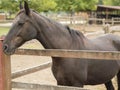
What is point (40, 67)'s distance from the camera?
226 inches

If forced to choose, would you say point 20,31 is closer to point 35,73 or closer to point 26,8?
point 26,8

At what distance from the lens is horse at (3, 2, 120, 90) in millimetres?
4168

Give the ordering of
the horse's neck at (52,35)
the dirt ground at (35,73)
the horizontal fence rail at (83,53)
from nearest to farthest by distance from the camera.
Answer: the horizontal fence rail at (83,53) < the horse's neck at (52,35) < the dirt ground at (35,73)

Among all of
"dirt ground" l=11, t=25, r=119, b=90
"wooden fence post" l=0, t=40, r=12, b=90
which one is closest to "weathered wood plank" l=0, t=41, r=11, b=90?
"wooden fence post" l=0, t=40, r=12, b=90

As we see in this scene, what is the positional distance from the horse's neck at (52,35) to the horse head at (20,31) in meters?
0.19

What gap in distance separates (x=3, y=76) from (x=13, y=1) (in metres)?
36.7

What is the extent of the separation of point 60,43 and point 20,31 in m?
0.82

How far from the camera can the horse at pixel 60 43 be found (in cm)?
417

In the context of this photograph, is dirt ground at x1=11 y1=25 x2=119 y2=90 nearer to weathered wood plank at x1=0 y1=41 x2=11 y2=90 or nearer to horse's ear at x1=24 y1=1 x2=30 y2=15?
weathered wood plank at x1=0 y1=41 x2=11 y2=90

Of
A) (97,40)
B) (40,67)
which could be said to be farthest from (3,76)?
(97,40)

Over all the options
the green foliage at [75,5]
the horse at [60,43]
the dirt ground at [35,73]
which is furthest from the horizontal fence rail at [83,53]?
the green foliage at [75,5]

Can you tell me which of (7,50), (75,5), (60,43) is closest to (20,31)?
(7,50)

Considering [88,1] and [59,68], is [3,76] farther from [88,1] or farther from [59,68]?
[88,1]

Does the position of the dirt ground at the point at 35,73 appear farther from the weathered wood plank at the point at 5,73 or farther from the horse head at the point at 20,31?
the horse head at the point at 20,31
